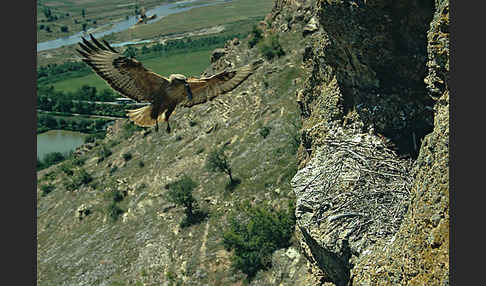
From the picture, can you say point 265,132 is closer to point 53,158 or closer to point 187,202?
point 187,202

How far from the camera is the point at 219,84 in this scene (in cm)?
964

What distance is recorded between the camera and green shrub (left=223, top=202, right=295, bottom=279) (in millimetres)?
26359

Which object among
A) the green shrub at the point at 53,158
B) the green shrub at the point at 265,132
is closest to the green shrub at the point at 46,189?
the green shrub at the point at 53,158

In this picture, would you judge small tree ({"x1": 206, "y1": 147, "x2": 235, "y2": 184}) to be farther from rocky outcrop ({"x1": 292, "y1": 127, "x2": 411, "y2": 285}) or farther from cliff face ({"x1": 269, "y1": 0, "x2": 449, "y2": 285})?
rocky outcrop ({"x1": 292, "y1": 127, "x2": 411, "y2": 285})

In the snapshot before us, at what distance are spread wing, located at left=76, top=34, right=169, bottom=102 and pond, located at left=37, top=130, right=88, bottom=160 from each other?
3706 inches

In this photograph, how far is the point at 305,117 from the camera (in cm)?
1920

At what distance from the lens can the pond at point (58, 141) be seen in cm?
9925

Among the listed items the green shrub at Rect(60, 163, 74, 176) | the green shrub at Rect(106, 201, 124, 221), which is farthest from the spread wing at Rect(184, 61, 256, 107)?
the green shrub at Rect(60, 163, 74, 176)

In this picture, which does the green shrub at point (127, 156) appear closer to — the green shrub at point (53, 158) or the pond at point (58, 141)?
the green shrub at point (53, 158)

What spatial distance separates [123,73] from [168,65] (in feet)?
206

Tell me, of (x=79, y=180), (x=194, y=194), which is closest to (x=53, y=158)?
(x=79, y=180)

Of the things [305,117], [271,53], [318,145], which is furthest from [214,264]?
[271,53]

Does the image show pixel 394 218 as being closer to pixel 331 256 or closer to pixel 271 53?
pixel 331 256

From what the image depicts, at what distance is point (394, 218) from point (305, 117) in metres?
7.96
